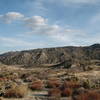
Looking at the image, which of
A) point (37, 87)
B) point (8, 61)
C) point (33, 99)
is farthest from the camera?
point (8, 61)

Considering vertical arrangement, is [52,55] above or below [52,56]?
above

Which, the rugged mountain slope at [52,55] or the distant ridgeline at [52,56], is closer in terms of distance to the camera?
the distant ridgeline at [52,56]

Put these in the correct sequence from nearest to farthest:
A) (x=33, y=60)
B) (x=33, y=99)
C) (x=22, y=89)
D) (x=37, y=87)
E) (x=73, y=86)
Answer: (x=33, y=99) → (x=22, y=89) → (x=73, y=86) → (x=37, y=87) → (x=33, y=60)

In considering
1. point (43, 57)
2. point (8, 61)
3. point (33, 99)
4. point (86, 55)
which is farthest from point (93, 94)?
point (8, 61)

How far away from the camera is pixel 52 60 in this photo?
557 ft

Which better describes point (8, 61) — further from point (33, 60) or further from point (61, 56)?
point (61, 56)

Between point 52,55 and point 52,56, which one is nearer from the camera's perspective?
point 52,56

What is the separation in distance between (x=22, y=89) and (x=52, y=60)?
15158 cm

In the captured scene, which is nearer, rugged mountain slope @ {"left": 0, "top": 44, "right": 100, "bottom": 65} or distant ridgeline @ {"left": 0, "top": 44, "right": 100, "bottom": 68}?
distant ridgeline @ {"left": 0, "top": 44, "right": 100, "bottom": 68}

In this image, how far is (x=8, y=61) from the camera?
186 metres

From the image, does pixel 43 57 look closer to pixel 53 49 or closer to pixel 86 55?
pixel 53 49

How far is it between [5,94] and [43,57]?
156865 mm

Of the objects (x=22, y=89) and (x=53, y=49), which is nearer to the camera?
(x=22, y=89)

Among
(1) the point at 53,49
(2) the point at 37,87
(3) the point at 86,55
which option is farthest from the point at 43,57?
(2) the point at 37,87
